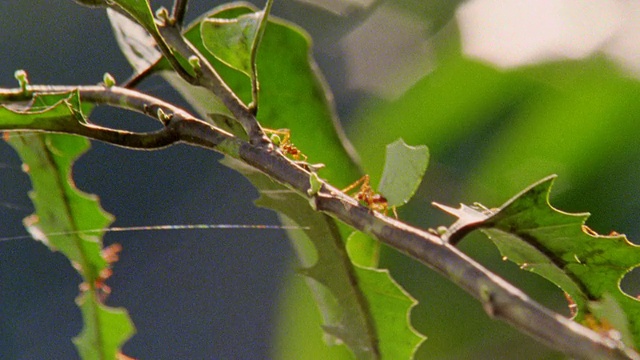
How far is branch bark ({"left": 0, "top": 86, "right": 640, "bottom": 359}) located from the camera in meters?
0.18

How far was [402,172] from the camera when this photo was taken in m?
0.29

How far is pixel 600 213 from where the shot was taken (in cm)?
62

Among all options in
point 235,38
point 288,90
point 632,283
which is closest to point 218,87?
point 235,38

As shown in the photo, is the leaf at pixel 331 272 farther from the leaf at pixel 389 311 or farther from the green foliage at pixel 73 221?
the green foliage at pixel 73 221

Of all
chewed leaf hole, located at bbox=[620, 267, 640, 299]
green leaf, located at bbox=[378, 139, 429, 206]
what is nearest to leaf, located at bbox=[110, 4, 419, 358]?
green leaf, located at bbox=[378, 139, 429, 206]

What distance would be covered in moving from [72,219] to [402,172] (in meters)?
0.23

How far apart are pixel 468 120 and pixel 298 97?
310 millimetres

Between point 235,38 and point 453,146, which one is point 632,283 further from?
point 235,38

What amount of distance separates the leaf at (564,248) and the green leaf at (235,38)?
110 mm

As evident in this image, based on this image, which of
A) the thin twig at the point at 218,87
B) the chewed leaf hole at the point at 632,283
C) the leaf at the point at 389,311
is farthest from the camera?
the chewed leaf hole at the point at 632,283

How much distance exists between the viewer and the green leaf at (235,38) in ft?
1.04

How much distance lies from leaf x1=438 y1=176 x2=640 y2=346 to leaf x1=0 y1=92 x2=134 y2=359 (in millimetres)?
232

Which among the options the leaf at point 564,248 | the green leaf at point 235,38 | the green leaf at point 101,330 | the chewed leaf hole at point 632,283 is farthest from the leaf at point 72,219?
the chewed leaf hole at point 632,283

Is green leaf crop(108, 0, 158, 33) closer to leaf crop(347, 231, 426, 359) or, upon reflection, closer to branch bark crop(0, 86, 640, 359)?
branch bark crop(0, 86, 640, 359)
